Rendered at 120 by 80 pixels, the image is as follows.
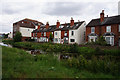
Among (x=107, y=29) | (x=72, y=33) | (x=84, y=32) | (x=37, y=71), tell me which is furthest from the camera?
(x=84, y=32)

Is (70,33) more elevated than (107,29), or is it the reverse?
(107,29)

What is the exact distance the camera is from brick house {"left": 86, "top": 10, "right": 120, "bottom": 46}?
23359 mm

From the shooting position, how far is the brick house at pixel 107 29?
2336 cm

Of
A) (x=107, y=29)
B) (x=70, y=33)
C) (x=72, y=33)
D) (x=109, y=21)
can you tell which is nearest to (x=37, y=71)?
(x=107, y=29)

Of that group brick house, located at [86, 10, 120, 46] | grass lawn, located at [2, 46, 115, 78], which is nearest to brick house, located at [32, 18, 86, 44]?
brick house, located at [86, 10, 120, 46]

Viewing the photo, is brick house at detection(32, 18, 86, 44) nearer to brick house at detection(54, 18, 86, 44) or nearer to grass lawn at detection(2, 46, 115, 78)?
brick house at detection(54, 18, 86, 44)

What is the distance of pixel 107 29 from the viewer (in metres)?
25.2

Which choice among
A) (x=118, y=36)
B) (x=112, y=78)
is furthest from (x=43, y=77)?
(x=118, y=36)

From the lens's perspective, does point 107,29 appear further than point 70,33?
No

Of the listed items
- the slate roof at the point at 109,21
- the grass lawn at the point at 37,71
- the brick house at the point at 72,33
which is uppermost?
the slate roof at the point at 109,21

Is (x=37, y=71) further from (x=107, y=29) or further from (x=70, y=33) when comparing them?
(x=70, y=33)

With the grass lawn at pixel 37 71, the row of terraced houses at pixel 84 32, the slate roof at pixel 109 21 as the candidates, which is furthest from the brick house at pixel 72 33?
the grass lawn at pixel 37 71

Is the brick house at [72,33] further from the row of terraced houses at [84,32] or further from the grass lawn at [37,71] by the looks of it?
the grass lawn at [37,71]

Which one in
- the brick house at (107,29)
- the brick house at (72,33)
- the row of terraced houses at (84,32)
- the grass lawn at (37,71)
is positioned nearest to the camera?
the grass lawn at (37,71)
